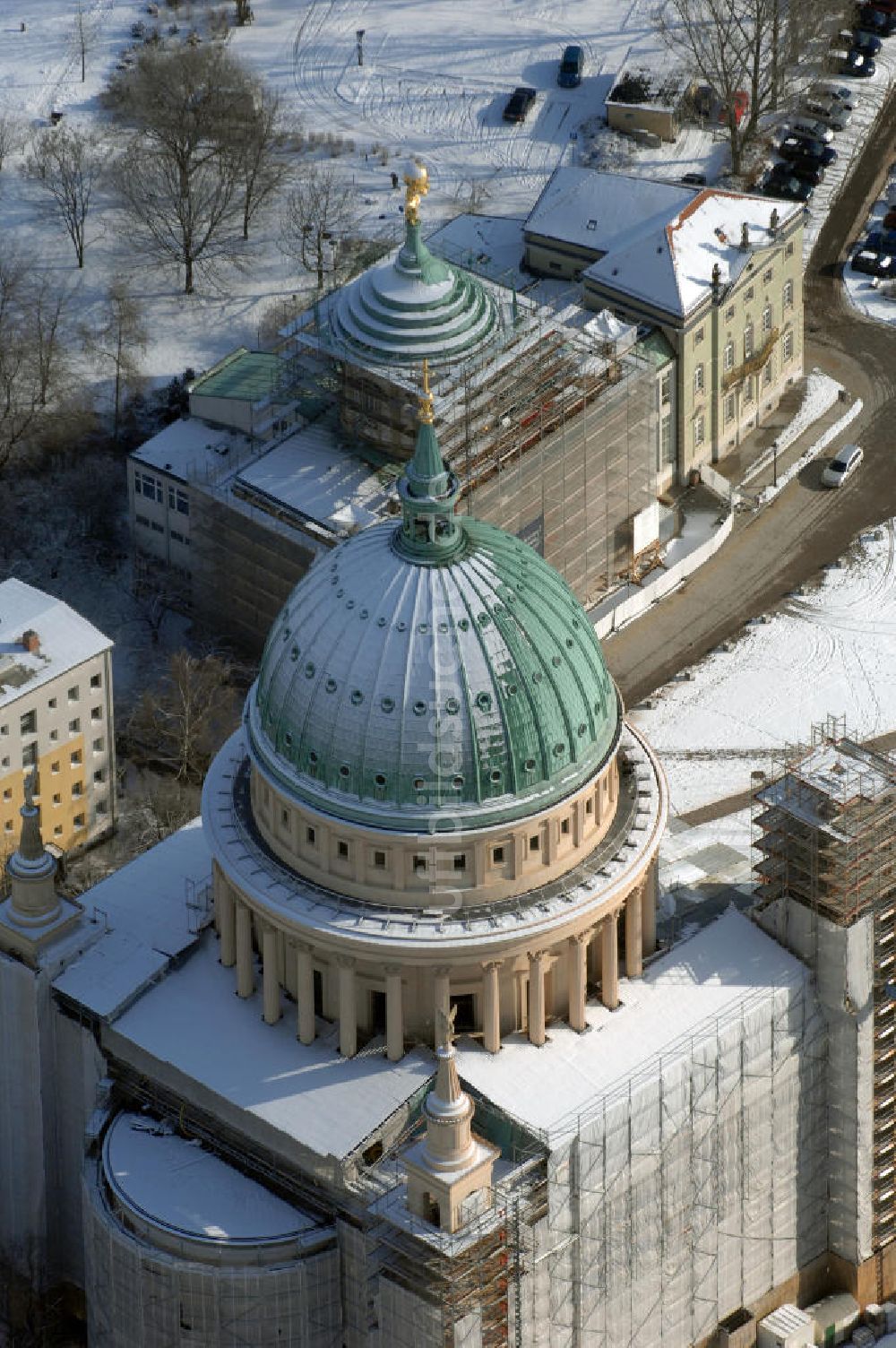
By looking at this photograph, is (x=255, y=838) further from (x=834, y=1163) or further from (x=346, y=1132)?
(x=834, y=1163)

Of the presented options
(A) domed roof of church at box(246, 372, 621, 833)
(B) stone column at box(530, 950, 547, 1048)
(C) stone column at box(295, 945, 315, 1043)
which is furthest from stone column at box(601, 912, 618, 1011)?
(C) stone column at box(295, 945, 315, 1043)

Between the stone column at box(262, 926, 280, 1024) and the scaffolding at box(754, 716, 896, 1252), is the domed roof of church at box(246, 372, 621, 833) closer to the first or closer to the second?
the stone column at box(262, 926, 280, 1024)

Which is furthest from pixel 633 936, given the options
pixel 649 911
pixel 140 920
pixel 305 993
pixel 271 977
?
pixel 140 920

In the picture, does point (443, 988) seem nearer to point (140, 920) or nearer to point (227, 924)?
point (227, 924)

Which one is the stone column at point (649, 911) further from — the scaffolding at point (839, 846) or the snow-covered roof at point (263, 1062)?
the snow-covered roof at point (263, 1062)

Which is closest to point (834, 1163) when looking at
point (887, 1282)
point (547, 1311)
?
point (887, 1282)

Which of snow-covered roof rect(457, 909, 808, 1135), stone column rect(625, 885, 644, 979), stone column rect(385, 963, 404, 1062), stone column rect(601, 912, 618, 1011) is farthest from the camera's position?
stone column rect(625, 885, 644, 979)
